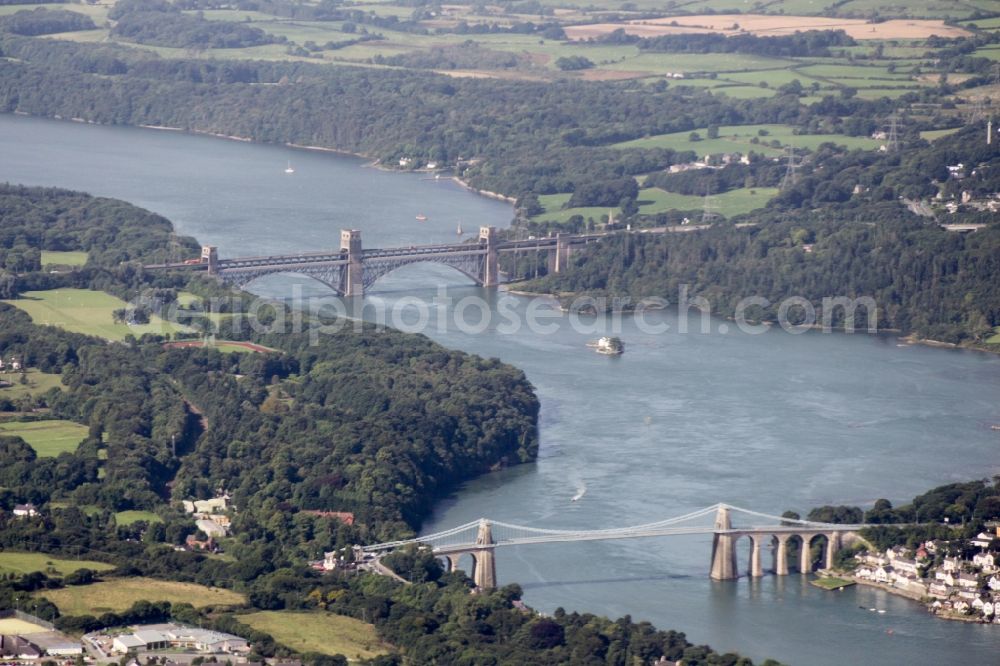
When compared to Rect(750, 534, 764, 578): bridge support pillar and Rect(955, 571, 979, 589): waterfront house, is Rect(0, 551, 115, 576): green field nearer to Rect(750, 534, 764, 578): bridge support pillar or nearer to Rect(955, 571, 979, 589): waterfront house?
Rect(750, 534, 764, 578): bridge support pillar

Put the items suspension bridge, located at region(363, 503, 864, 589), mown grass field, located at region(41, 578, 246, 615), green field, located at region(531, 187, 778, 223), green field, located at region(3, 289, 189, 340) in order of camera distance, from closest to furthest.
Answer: mown grass field, located at region(41, 578, 246, 615), suspension bridge, located at region(363, 503, 864, 589), green field, located at region(3, 289, 189, 340), green field, located at region(531, 187, 778, 223)

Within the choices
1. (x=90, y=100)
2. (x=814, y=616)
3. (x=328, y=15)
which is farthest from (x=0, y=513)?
(x=328, y=15)

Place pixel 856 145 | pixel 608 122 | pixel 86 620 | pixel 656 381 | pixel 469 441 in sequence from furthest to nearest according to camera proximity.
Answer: pixel 608 122 → pixel 856 145 → pixel 656 381 → pixel 469 441 → pixel 86 620

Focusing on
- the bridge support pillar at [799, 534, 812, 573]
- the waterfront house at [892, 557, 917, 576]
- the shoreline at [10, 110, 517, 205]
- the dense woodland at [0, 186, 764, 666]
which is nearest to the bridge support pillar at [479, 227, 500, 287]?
the dense woodland at [0, 186, 764, 666]

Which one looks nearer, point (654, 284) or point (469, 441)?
point (469, 441)

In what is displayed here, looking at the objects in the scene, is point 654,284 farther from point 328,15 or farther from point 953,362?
point 328,15

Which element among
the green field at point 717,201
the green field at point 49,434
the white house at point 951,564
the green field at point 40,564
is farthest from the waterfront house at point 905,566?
the green field at point 717,201
